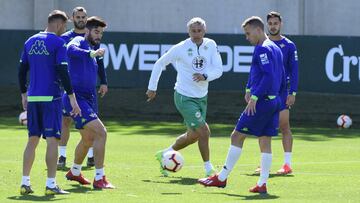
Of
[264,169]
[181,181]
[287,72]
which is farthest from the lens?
[287,72]

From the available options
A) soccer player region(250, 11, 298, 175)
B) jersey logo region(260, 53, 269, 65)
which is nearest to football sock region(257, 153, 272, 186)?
jersey logo region(260, 53, 269, 65)

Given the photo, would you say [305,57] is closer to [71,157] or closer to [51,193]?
[71,157]

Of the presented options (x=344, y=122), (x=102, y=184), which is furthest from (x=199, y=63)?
(x=344, y=122)

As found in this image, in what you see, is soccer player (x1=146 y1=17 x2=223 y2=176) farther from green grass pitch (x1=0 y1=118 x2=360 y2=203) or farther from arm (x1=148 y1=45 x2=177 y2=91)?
green grass pitch (x1=0 y1=118 x2=360 y2=203)

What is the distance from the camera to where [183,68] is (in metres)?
15.1

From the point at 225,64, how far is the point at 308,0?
27.0 feet

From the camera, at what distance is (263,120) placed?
13.1 meters

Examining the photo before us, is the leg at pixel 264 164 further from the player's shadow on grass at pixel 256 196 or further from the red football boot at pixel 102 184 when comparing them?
the red football boot at pixel 102 184

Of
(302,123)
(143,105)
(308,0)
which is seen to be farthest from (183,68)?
(308,0)

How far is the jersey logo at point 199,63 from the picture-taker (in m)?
15.0

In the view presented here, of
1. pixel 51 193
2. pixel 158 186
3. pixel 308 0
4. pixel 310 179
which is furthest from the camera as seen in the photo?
pixel 308 0

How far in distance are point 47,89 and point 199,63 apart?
2990 mm

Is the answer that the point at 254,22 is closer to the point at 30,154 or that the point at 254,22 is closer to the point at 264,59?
the point at 264,59

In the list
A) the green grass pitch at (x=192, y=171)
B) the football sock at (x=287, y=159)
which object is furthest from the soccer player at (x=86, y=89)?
the football sock at (x=287, y=159)
